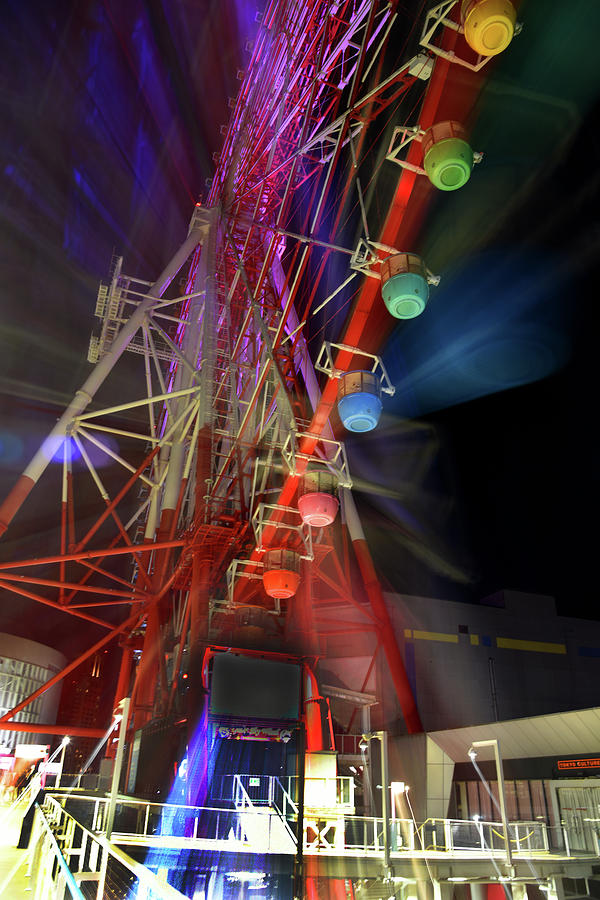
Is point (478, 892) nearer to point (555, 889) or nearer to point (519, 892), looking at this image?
point (519, 892)

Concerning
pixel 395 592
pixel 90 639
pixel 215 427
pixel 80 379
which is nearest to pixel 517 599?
pixel 395 592

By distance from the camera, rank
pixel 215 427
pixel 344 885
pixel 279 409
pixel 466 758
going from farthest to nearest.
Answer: pixel 466 758, pixel 215 427, pixel 279 409, pixel 344 885

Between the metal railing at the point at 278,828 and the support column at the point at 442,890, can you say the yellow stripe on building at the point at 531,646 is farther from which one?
the support column at the point at 442,890

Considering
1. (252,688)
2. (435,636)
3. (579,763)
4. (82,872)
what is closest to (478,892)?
(579,763)

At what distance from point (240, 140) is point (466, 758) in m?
23.0

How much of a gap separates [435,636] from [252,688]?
53.7 feet

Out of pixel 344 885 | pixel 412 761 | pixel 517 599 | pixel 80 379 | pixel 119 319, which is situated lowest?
pixel 344 885

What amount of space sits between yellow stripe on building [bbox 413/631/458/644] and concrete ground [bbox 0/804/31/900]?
1866 centimetres

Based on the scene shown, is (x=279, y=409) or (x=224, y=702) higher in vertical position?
(x=279, y=409)

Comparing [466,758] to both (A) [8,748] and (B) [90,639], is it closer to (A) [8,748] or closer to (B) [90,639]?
(A) [8,748]

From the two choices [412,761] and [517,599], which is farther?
[517,599]

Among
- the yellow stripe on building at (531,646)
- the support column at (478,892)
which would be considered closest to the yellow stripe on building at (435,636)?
the yellow stripe on building at (531,646)

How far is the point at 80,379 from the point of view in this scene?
32.2 m

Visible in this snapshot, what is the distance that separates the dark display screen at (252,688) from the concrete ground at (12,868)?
5.02 meters
